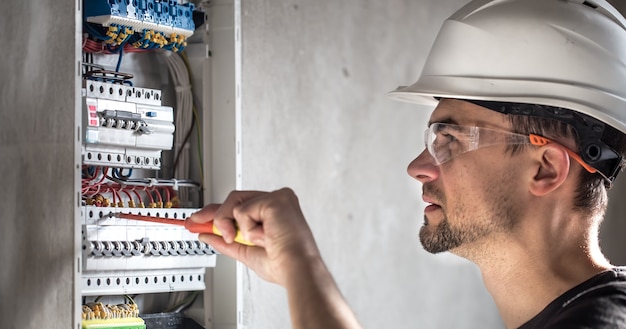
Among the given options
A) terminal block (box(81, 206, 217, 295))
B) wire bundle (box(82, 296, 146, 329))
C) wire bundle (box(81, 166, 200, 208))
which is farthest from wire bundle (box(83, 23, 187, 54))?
wire bundle (box(82, 296, 146, 329))

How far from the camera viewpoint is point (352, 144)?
11.6 feet

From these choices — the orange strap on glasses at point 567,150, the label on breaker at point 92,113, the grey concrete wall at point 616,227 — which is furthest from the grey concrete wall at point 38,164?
the grey concrete wall at point 616,227

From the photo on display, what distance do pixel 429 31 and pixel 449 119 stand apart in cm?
223

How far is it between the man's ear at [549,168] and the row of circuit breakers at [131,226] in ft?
3.60

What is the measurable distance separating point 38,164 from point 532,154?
1.29 metres

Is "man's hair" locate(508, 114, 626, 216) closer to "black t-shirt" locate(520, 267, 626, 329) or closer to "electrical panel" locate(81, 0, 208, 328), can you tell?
"black t-shirt" locate(520, 267, 626, 329)

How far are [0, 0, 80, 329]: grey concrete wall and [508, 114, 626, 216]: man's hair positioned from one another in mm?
1096

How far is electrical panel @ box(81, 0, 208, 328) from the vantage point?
217 cm

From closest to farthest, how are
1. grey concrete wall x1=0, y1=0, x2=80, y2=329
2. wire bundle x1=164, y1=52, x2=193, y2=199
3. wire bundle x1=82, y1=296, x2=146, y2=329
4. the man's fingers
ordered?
the man's fingers, grey concrete wall x1=0, y1=0, x2=80, y2=329, wire bundle x1=82, y1=296, x2=146, y2=329, wire bundle x1=164, y1=52, x2=193, y2=199

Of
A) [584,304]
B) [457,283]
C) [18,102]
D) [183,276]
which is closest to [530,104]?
[584,304]

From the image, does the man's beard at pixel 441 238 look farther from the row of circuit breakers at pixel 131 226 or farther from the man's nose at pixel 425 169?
the row of circuit breakers at pixel 131 226

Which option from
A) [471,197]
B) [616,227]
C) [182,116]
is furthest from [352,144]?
[471,197]

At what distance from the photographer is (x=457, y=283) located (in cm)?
395

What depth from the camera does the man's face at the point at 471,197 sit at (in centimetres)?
161
